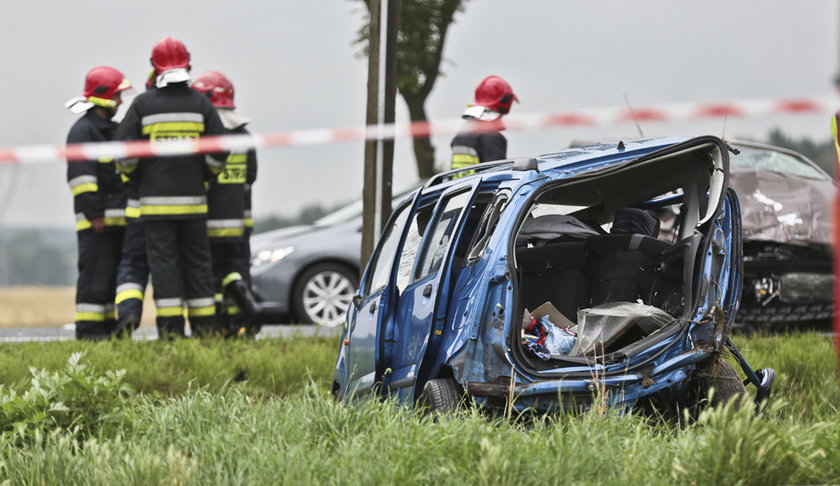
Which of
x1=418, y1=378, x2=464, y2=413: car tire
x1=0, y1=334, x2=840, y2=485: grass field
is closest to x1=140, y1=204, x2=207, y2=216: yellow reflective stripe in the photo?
x1=0, y1=334, x2=840, y2=485: grass field

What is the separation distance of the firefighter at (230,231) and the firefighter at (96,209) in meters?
0.75

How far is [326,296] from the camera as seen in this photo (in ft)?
40.4

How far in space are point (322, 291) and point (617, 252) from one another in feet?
20.3

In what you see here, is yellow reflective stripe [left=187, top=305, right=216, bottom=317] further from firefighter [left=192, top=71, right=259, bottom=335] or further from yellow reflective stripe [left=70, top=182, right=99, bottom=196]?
yellow reflective stripe [left=70, top=182, right=99, bottom=196]

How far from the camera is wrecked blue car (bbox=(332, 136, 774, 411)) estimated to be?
5641mm

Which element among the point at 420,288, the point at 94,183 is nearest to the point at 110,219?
the point at 94,183

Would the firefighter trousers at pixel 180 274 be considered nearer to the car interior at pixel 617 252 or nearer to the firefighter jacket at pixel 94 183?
the firefighter jacket at pixel 94 183

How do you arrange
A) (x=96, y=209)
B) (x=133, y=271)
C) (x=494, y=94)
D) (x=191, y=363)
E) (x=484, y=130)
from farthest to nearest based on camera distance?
1. (x=494, y=94)
2. (x=96, y=209)
3. (x=484, y=130)
4. (x=133, y=271)
5. (x=191, y=363)

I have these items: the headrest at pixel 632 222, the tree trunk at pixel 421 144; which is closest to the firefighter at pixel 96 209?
the headrest at pixel 632 222

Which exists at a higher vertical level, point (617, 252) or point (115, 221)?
point (617, 252)

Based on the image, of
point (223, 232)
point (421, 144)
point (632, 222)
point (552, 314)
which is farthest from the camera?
point (421, 144)

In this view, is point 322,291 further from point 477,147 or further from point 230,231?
point 477,147

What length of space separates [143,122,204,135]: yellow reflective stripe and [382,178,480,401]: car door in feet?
10.9

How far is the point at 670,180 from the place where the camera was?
6.39 m
